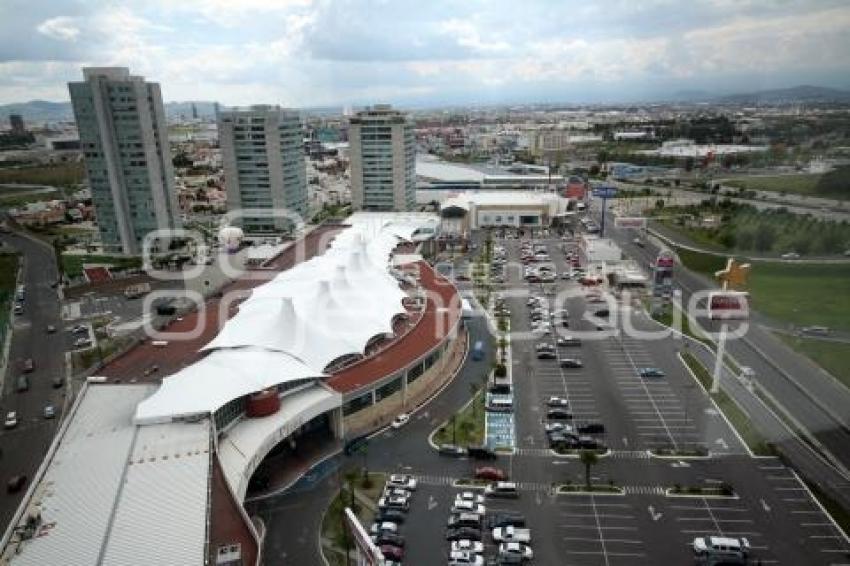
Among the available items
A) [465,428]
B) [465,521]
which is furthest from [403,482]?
[465,428]

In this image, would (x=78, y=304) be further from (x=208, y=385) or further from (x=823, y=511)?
(x=823, y=511)

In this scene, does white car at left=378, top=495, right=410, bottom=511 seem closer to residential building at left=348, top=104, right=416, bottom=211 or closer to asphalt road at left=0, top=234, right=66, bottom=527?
asphalt road at left=0, top=234, right=66, bottom=527

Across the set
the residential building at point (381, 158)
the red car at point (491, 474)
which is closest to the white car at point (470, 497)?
the red car at point (491, 474)

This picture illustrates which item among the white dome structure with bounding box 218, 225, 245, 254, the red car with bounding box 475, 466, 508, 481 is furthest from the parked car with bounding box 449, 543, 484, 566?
the white dome structure with bounding box 218, 225, 245, 254

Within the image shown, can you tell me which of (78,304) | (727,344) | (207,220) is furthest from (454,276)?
(207,220)

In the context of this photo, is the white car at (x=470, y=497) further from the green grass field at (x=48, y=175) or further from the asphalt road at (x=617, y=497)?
the green grass field at (x=48, y=175)

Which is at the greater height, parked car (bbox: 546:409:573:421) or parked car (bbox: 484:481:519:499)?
parked car (bbox: 546:409:573:421)
